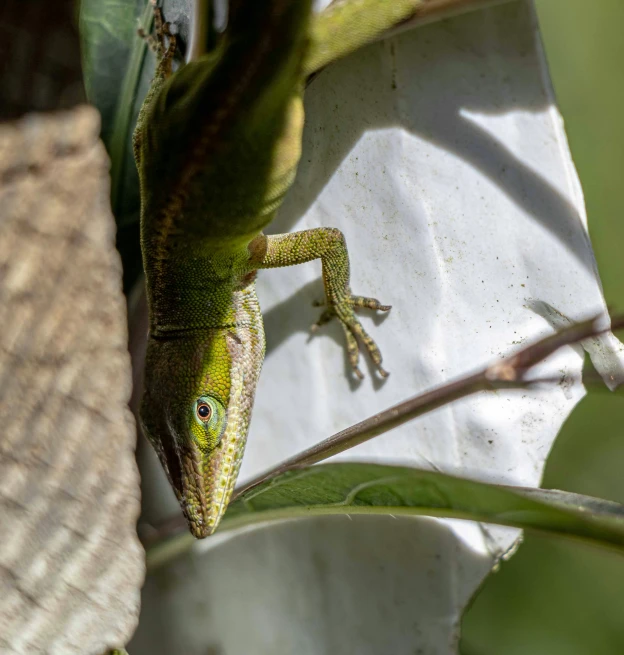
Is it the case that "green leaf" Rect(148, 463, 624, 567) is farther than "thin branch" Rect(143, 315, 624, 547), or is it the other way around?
"green leaf" Rect(148, 463, 624, 567)

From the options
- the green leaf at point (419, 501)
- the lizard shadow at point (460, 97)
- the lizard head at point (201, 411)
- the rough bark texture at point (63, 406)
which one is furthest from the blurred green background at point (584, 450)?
the rough bark texture at point (63, 406)

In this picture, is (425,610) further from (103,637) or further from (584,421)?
(103,637)

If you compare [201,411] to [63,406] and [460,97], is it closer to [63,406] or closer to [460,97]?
[63,406]

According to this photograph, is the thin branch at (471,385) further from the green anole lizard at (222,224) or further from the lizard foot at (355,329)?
the lizard foot at (355,329)

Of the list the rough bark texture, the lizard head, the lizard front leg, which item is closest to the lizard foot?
the lizard front leg

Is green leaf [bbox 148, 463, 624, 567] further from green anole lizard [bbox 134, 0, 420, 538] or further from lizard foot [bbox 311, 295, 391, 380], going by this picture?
lizard foot [bbox 311, 295, 391, 380]

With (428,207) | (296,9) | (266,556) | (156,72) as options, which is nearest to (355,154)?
(428,207)
